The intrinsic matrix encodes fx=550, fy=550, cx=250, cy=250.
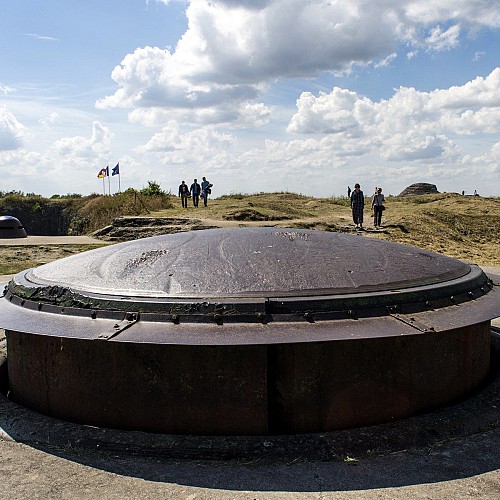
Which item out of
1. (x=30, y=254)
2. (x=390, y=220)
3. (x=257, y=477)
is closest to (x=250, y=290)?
(x=257, y=477)

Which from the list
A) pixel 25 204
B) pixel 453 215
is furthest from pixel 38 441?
pixel 25 204

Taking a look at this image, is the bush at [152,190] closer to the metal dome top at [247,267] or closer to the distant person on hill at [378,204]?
the distant person on hill at [378,204]

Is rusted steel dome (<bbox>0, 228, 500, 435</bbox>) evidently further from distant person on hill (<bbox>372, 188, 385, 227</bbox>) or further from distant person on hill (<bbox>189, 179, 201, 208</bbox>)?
distant person on hill (<bbox>189, 179, 201, 208</bbox>)

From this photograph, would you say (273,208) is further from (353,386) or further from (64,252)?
(353,386)

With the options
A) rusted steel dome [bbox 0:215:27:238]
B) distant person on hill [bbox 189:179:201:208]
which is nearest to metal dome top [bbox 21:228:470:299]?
rusted steel dome [bbox 0:215:27:238]

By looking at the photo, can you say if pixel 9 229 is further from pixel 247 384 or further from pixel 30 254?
pixel 247 384

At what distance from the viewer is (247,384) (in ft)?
7.43

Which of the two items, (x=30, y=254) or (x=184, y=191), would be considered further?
(x=184, y=191)

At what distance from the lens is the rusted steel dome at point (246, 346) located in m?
2.23

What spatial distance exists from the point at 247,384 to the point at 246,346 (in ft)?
0.67

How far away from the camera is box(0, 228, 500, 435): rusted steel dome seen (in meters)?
2.23

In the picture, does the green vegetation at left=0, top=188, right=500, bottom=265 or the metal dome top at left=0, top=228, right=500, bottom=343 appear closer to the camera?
the metal dome top at left=0, top=228, right=500, bottom=343

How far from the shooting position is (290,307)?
7.47 feet

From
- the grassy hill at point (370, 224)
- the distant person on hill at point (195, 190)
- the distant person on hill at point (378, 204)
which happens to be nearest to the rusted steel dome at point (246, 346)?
the grassy hill at point (370, 224)
